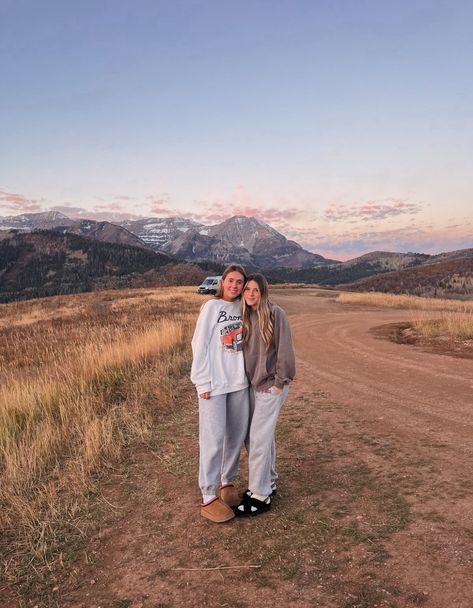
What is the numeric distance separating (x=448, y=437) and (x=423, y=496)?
180cm

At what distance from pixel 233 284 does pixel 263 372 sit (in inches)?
31.9

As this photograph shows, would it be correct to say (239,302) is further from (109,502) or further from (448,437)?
(448,437)

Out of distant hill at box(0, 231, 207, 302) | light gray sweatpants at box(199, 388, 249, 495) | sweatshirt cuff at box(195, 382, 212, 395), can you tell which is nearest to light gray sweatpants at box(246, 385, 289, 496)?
light gray sweatpants at box(199, 388, 249, 495)

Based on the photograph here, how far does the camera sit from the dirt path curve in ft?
9.60

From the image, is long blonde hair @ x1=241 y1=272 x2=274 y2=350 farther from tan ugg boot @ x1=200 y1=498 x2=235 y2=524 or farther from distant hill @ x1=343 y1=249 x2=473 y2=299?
distant hill @ x1=343 y1=249 x2=473 y2=299

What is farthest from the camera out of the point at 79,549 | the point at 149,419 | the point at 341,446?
the point at 149,419

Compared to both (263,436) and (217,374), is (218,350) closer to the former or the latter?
(217,374)

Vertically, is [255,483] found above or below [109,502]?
above

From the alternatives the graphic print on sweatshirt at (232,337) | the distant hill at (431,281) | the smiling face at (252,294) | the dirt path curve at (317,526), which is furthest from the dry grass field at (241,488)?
the distant hill at (431,281)

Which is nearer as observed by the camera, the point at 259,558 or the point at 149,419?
the point at 259,558

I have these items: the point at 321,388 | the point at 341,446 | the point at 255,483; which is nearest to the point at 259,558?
the point at 255,483

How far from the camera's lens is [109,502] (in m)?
4.40

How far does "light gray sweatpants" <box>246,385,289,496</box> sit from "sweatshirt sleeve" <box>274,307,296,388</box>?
150mm

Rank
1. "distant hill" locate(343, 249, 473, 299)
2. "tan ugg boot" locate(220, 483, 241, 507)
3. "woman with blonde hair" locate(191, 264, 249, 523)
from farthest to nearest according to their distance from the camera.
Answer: "distant hill" locate(343, 249, 473, 299) < "tan ugg boot" locate(220, 483, 241, 507) < "woman with blonde hair" locate(191, 264, 249, 523)
